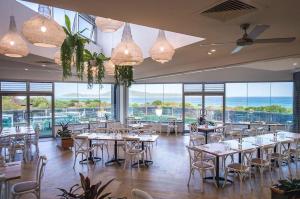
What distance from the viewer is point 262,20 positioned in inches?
141

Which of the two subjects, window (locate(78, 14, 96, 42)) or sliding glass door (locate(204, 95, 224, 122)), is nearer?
window (locate(78, 14, 96, 42))

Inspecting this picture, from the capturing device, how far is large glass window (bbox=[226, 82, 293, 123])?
11945mm

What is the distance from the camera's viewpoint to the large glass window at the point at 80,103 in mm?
12188

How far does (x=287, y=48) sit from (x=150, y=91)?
8854 millimetres

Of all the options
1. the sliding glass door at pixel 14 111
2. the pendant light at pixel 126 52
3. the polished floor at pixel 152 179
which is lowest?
the polished floor at pixel 152 179

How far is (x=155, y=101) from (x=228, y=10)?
35.9ft

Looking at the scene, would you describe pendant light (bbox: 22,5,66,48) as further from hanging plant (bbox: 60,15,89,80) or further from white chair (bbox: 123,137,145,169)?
white chair (bbox: 123,137,145,169)

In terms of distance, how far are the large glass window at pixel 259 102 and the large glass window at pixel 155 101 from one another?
2734 millimetres

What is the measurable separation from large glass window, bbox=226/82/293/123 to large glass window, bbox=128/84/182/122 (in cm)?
273

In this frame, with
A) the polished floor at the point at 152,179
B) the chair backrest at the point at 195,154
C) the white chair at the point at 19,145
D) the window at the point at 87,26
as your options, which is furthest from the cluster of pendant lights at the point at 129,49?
the window at the point at 87,26

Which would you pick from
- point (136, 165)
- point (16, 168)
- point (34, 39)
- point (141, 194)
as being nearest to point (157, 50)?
point (34, 39)

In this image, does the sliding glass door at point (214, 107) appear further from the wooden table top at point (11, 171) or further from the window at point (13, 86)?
the wooden table top at point (11, 171)

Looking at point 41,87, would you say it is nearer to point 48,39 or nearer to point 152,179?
point 152,179

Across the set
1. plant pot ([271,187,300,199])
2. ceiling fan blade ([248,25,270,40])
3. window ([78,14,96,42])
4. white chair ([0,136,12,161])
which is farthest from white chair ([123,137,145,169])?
window ([78,14,96,42])
